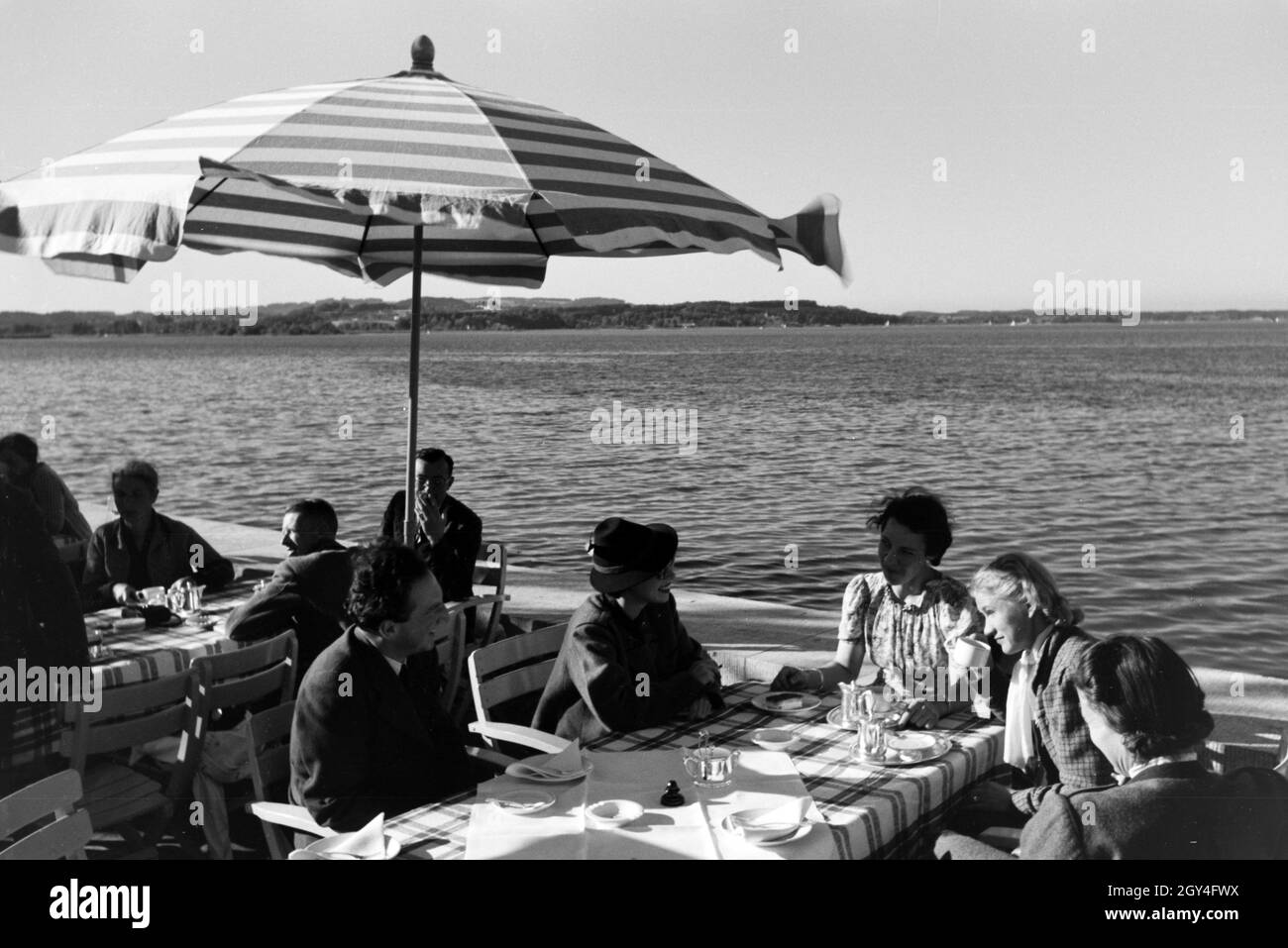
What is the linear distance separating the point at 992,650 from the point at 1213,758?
0.71 metres

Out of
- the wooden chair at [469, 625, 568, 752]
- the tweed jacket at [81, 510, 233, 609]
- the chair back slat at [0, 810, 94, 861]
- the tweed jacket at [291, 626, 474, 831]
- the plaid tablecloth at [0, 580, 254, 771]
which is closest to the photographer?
the chair back slat at [0, 810, 94, 861]

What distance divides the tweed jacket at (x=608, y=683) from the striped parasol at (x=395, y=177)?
1192 mm

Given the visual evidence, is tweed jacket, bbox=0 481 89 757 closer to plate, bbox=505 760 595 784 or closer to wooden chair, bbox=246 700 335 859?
wooden chair, bbox=246 700 335 859

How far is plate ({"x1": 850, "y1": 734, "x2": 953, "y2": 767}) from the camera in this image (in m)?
2.96

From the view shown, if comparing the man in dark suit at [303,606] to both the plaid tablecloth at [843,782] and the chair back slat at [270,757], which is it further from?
the plaid tablecloth at [843,782]

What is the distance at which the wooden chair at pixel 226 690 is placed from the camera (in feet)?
11.3

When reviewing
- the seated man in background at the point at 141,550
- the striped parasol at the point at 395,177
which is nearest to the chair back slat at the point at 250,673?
the striped parasol at the point at 395,177

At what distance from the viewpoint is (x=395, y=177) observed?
9.97 feet

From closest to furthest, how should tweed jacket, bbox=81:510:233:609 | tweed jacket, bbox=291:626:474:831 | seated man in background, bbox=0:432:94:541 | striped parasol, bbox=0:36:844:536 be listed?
tweed jacket, bbox=291:626:474:831, striped parasol, bbox=0:36:844:536, tweed jacket, bbox=81:510:233:609, seated man in background, bbox=0:432:94:541

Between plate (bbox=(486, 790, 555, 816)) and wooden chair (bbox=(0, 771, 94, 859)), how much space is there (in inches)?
35.4

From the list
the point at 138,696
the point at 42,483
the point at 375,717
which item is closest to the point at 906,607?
the point at 375,717

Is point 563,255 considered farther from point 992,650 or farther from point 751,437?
point 751,437

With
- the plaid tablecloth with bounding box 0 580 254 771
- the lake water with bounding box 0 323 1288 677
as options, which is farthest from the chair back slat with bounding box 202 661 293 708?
the lake water with bounding box 0 323 1288 677

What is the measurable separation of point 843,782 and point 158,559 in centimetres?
372
